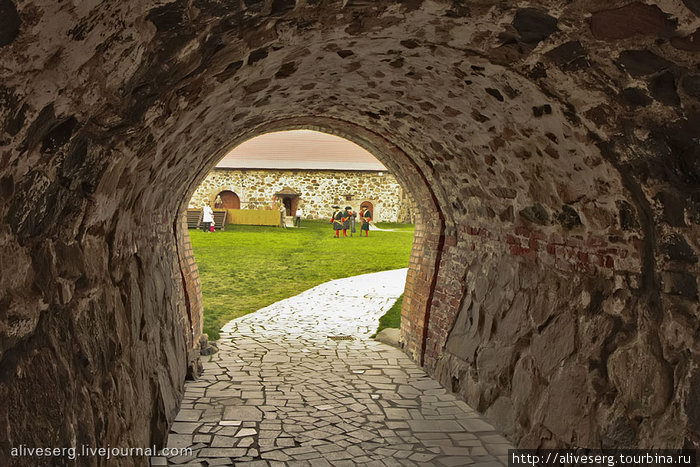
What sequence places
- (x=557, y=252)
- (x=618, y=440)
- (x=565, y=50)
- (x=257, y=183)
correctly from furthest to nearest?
(x=257, y=183)
(x=557, y=252)
(x=618, y=440)
(x=565, y=50)

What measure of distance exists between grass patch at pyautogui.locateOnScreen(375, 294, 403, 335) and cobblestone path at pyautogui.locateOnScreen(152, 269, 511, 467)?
0.71m

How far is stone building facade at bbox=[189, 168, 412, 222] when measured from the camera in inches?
1113

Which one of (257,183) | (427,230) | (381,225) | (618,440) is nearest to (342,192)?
(381,225)

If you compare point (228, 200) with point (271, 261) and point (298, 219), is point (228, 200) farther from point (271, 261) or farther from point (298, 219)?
point (271, 261)

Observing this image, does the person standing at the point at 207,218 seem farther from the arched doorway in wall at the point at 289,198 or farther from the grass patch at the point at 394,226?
the grass patch at the point at 394,226

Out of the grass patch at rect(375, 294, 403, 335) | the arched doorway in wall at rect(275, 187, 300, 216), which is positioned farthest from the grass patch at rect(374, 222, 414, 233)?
the grass patch at rect(375, 294, 403, 335)

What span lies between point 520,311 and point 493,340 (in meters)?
0.51

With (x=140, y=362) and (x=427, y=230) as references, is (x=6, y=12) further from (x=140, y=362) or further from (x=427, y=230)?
(x=427, y=230)

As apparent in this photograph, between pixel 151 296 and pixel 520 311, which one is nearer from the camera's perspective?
pixel 151 296

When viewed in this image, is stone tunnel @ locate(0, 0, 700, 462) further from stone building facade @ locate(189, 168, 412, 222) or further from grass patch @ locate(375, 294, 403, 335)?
stone building facade @ locate(189, 168, 412, 222)

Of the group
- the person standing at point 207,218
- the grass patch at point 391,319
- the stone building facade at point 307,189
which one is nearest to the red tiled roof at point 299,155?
the stone building facade at point 307,189

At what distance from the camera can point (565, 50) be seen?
2.77 metres

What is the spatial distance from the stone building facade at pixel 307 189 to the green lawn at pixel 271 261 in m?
3.99

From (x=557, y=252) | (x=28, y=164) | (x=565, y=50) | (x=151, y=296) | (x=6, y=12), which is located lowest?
(x=151, y=296)
